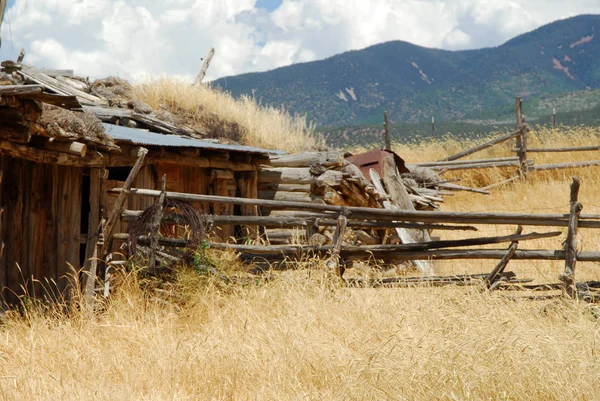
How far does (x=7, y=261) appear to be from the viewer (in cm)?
784

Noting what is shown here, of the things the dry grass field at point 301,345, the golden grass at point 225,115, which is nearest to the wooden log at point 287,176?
the golden grass at point 225,115

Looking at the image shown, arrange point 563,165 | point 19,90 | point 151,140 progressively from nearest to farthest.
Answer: point 19,90 → point 151,140 → point 563,165

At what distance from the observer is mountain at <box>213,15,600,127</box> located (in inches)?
4013

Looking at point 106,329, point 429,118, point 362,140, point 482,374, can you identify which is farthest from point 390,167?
point 429,118

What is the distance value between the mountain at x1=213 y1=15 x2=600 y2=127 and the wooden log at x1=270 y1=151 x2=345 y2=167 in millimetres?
79886

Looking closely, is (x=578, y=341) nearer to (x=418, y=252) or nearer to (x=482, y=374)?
(x=482, y=374)

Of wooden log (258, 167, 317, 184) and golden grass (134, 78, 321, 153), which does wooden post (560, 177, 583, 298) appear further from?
golden grass (134, 78, 321, 153)

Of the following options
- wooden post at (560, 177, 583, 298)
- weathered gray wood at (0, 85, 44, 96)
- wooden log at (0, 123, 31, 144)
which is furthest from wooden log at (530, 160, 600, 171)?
weathered gray wood at (0, 85, 44, 96)

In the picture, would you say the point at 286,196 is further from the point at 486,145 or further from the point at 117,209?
the point at 486,145

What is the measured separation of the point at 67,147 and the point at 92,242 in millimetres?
1206

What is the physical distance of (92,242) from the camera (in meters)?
8.07

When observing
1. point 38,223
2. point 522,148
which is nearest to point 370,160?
point 38,223

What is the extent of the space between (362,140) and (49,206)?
5112cm

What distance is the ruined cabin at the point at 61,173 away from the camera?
6766mm
